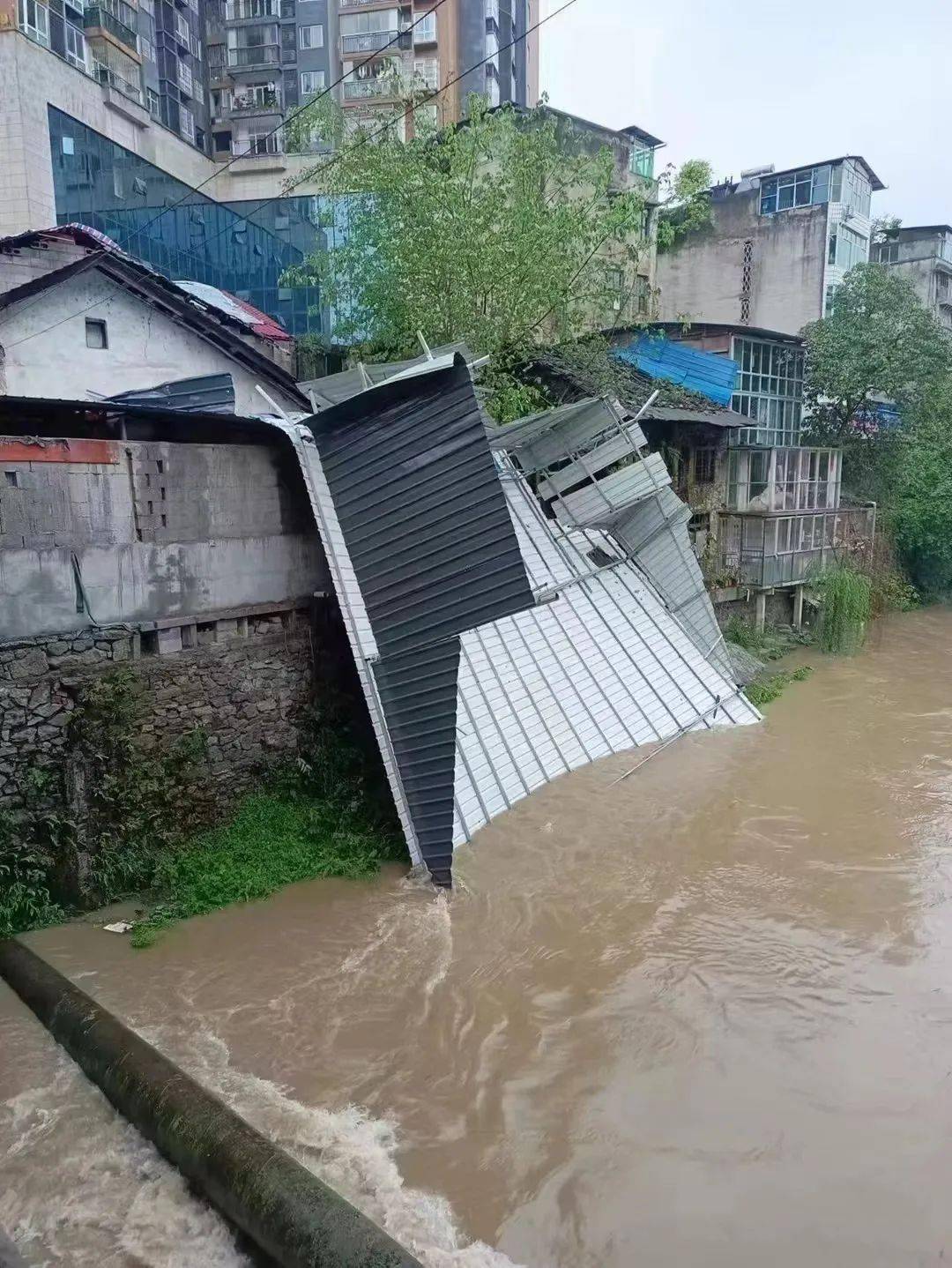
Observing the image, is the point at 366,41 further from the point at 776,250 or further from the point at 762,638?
the point at 762,638

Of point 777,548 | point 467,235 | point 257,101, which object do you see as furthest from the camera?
point 257,101

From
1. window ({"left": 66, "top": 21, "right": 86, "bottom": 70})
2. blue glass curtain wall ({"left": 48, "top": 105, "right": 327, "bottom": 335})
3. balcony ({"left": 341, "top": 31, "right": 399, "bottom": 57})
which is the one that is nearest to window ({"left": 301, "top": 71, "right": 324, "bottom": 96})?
balcony ({"left": 341, "top": 31, "right": 399, "bottom": 57})

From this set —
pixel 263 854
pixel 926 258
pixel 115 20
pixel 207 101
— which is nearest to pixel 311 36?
pixel 207 101

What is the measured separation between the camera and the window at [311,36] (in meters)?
35.0

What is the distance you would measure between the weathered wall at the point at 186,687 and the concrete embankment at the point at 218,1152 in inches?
96.5

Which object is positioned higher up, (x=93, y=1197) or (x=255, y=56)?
(x=255, y=56)

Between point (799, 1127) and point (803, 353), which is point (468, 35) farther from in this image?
point (799, 1127)

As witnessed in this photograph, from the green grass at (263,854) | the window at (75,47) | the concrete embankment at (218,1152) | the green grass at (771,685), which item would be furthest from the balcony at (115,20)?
the concrete embankment at (218,1152)

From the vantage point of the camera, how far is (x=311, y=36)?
35.2 meters

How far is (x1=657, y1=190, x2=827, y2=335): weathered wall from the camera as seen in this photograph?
982 inches

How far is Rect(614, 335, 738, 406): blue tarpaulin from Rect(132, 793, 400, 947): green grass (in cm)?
1221

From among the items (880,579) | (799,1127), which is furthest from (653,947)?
(880,579)

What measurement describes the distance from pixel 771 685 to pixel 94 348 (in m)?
12.6

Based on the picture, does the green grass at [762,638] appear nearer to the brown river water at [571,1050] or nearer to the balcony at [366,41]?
the brown river water at [571,1050]
